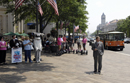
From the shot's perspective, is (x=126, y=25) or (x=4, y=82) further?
(x=126, y=25)

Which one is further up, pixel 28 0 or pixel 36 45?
pixel 28 0

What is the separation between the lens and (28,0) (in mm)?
16734

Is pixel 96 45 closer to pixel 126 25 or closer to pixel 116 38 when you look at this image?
pixel 116 38

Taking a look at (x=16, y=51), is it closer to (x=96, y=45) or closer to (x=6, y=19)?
(x=96, y=45)

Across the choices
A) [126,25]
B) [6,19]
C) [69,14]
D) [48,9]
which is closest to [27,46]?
[48,9]

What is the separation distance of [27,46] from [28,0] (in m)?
8.53

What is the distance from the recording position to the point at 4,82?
216 inches

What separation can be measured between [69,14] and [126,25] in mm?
56741

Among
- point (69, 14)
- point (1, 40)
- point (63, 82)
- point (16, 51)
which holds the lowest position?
point (63, 82)

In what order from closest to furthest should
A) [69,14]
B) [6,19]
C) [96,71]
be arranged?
[96,71] < [69,14] < [6,19]

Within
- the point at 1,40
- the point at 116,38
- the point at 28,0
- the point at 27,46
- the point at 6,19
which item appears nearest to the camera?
the point at 1,40

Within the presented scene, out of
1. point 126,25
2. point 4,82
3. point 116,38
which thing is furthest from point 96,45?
point 126,25

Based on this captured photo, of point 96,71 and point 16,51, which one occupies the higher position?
point 16,51

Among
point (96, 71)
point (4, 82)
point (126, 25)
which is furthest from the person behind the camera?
point (126, 25)
